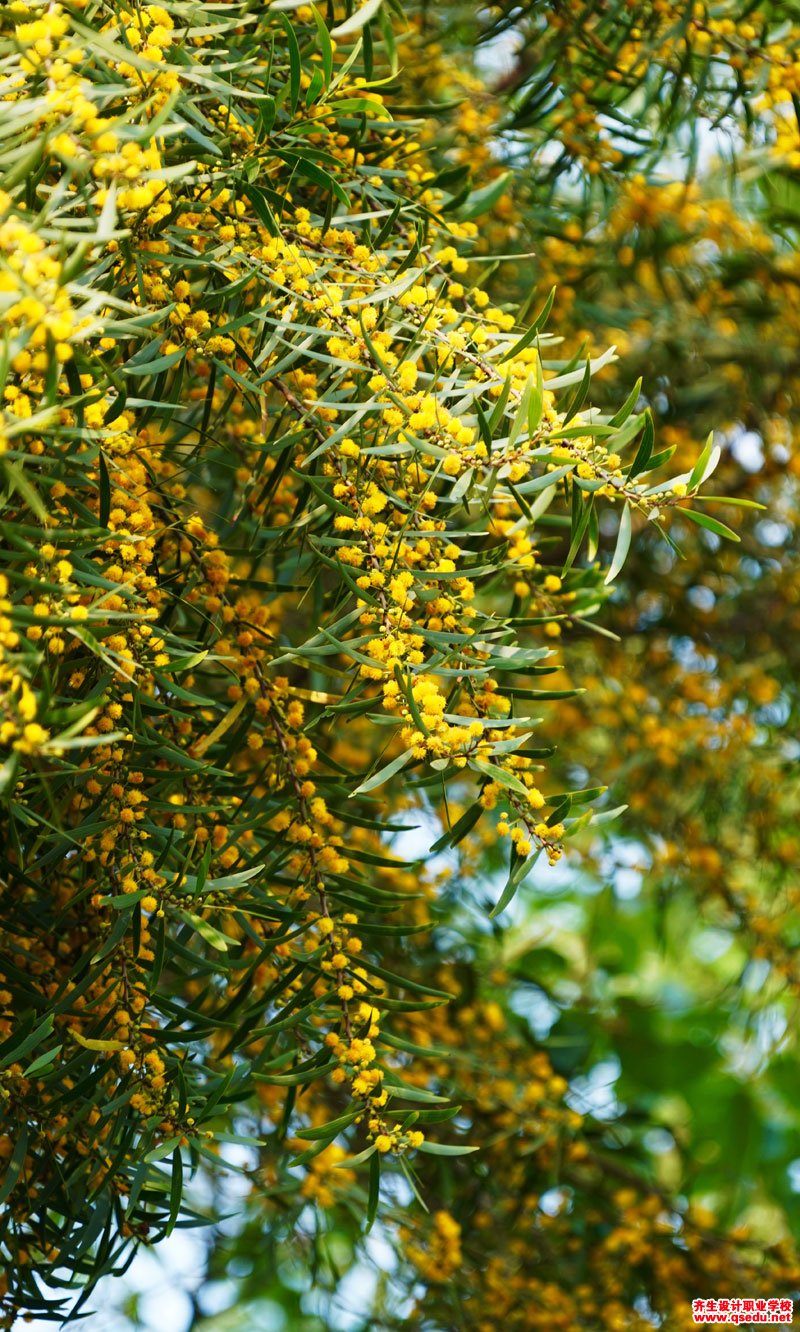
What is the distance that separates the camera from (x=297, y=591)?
1170 mm

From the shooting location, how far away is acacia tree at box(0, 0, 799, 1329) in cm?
71

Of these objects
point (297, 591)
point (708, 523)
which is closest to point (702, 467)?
point (708, 523)

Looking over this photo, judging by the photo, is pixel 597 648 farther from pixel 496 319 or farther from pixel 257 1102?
pixel 496 319

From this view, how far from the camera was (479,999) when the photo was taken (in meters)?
1.82

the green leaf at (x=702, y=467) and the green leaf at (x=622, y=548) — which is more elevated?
the green leaf at (x=702, y=467)

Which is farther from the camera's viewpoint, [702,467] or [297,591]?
[297,591]

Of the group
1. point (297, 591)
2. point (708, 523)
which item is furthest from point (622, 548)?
point (297, 591)

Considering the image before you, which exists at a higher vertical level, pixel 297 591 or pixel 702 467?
pixel 702 467

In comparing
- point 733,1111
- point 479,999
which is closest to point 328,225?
point 479,999

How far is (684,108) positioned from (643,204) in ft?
1.57

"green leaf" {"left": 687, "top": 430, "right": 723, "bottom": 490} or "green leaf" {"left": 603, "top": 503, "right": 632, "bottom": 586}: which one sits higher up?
"green leaf" {"left": 687, "top": 430, "right": 723, "bottom": 490}

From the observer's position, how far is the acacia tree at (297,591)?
2.35ft

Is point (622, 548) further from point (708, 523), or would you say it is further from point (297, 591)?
point (297, 591)

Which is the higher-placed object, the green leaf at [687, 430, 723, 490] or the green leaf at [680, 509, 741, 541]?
the green leaf at [687, 430, 723, 490]
